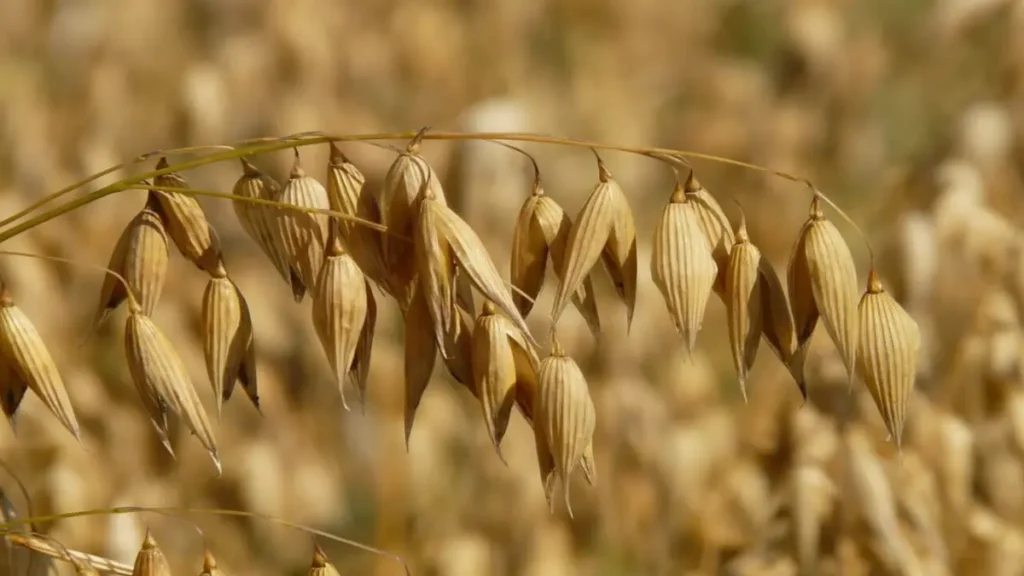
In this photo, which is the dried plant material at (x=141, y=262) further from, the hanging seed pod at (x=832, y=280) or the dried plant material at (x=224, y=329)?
the hanging seed pod at (x=832, y=280)

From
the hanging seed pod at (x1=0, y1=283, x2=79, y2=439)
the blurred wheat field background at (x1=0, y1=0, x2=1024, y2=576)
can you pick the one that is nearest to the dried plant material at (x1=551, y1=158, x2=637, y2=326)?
the blurred wheat field background at (x1=0, y1=0, x2=1024, y2=576)

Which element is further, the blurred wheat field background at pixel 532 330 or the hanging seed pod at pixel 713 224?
the blurred wheat field background at pixel 532 330

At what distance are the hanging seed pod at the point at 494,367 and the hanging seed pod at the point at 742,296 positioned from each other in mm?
108

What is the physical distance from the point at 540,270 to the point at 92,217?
88cm

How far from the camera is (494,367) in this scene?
2.15 ft

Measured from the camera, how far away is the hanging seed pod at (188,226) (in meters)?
0.67

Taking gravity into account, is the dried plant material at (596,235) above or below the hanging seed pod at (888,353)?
above

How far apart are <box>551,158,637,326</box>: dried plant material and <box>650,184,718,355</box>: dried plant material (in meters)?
0.02

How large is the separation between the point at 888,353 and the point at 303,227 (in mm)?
290

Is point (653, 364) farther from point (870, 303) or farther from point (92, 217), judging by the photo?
point (870, 303)

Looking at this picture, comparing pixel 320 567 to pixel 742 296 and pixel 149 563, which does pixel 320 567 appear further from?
pixel 742 296

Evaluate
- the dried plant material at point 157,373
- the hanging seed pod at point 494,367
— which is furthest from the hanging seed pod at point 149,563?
the hanging seed pod at point 494,367

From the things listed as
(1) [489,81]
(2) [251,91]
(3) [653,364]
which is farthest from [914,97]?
(2) [251,91]

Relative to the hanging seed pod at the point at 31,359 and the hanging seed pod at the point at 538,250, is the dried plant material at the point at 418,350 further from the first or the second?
the hanging seed pod at the point at 31,359
